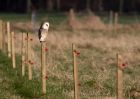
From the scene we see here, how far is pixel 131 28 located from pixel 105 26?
2.18 meters

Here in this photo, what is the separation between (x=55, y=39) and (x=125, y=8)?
4973 cm

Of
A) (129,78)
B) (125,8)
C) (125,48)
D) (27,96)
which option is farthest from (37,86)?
(125,8)

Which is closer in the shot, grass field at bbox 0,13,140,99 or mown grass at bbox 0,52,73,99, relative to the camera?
mown grass at bbox 0,52,73,99

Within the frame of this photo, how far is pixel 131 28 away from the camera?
141 ft

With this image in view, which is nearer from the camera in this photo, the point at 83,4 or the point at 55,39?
the point at 55,39

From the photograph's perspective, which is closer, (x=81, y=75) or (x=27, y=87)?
(x=27, y=87)

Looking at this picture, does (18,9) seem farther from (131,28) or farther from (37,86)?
(37,86)

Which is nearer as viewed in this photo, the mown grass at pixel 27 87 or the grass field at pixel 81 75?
the mown grass at pixel 27 87

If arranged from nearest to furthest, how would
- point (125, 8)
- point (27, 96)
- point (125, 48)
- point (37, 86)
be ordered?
1. point (27, 96)
2. point (37, 86)
3. point (125, 48)
4. point (125, 8)

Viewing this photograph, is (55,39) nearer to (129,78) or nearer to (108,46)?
(108,46)

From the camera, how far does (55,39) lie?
102 ft

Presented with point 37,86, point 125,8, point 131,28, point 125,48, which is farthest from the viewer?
point 125,8

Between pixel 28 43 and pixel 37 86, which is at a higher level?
pixel 28 43

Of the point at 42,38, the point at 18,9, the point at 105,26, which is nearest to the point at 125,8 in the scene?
the point at 18,9
